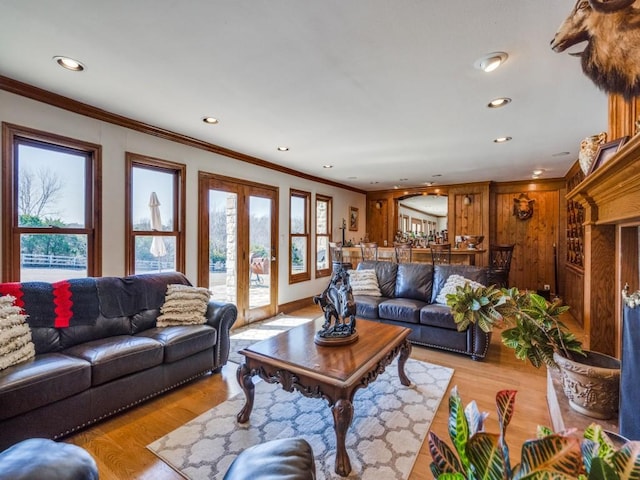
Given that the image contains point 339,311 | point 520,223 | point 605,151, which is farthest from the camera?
point 520,223

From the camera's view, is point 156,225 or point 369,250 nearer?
point 156,225

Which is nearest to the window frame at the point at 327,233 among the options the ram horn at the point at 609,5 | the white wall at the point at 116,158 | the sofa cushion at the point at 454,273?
the white wall at the point at 116,158

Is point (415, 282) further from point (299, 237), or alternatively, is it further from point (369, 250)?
point (299, 237)

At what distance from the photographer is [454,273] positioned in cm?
379

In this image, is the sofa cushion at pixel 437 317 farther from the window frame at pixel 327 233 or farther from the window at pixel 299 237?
the window frame at pixel 327 233

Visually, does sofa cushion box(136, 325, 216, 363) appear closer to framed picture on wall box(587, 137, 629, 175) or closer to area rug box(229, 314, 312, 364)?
area rug box(229, 314, 312, 364)

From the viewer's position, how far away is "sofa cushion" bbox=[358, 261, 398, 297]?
4.23 metres

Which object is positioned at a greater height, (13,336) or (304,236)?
(304,236)

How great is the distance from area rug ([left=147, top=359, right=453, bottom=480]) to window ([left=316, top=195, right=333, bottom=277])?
12.2 ft

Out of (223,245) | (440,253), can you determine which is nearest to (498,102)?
(440,253)

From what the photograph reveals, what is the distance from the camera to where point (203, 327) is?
282 centimetres

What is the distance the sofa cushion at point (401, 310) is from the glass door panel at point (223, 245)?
2.14 meters

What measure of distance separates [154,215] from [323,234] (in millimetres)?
3482

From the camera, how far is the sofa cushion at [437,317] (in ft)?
10.9
